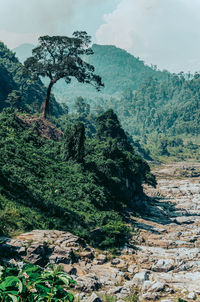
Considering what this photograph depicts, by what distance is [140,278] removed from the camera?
1423 centimetres

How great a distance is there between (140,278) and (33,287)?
39.9 ft

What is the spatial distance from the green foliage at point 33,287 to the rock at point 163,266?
48.8 ft

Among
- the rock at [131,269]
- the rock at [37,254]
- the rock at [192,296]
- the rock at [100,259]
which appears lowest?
the rock at [131,269]

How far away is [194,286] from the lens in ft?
46.8

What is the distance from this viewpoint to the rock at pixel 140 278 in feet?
45.3

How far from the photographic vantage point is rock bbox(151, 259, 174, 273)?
55.6 feet

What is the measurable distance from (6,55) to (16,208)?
12896cm

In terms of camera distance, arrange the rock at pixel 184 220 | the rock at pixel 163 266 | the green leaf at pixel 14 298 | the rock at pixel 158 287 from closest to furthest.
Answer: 1. the green leaf at pixel 14 298
2. the rock at pixel 158 287
3. the rock at pixel 163 266
4. the rock at pixel 184 220

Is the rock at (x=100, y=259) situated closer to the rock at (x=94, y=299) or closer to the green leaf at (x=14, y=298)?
the rock at (x=94, y=299)

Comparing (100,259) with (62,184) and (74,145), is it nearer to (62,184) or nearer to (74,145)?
(62,184)

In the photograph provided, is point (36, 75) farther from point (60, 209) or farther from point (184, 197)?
point (184, 197)

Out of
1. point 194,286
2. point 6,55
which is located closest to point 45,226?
point 194,286

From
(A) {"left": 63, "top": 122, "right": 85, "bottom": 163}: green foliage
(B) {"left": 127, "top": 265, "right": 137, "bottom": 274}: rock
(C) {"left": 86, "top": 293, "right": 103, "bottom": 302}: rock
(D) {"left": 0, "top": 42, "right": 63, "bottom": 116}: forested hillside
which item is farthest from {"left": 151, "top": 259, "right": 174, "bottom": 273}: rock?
(D) {"left": 0, "top": 42, "right": 63, "bottom": 116}: forested hillside

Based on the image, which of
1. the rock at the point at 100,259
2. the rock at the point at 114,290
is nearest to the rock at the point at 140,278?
the rock at the point at 114,290
